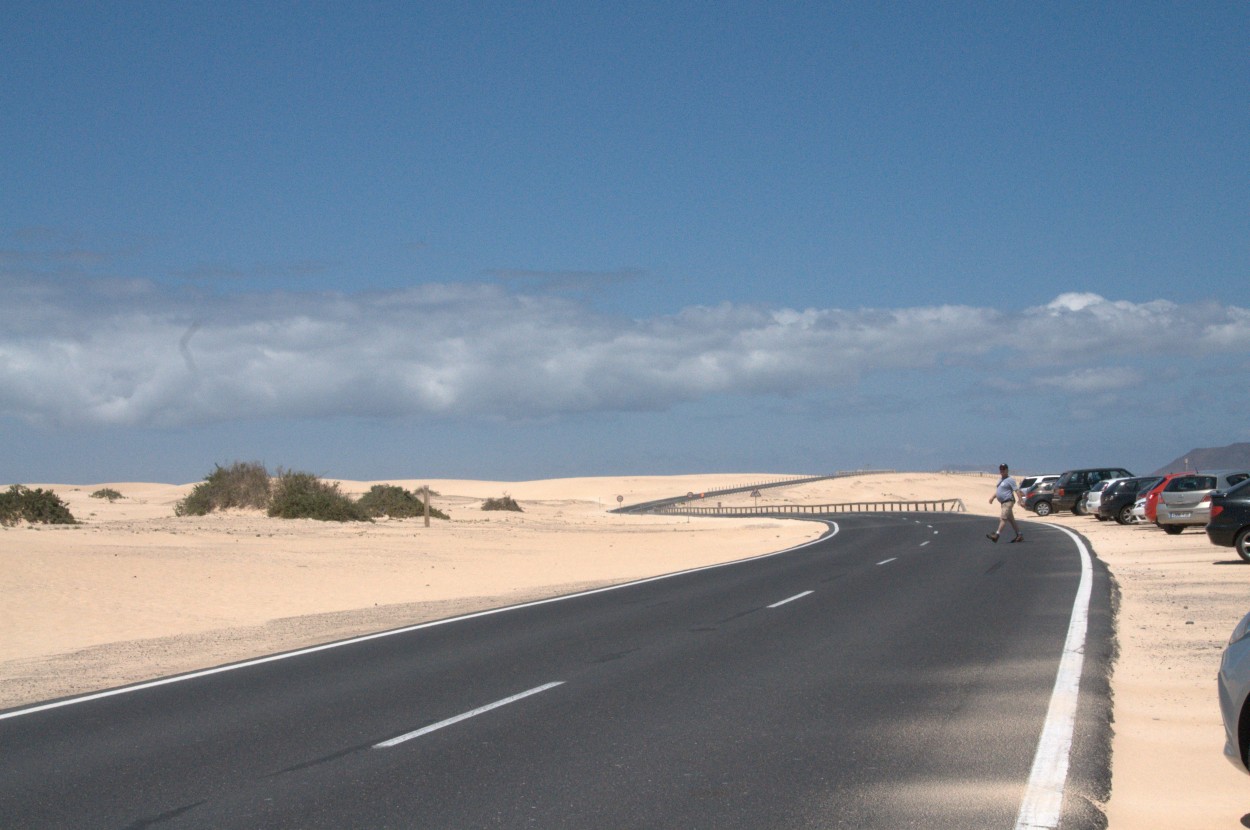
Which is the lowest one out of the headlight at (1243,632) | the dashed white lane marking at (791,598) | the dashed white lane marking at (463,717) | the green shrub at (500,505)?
the dashed white lane marking at (463,717)

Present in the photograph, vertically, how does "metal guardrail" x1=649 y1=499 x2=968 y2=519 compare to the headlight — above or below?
above

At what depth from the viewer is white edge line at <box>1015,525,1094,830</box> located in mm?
5910

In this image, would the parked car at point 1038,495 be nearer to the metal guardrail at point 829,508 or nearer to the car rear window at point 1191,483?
the car rear window at point 1191,483

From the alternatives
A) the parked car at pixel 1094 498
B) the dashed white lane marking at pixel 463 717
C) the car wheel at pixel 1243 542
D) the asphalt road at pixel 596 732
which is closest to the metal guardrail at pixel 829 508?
the parked car at pixel 1094 498

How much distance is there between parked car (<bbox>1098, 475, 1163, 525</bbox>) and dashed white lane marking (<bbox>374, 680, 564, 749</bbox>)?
3102 centimetres

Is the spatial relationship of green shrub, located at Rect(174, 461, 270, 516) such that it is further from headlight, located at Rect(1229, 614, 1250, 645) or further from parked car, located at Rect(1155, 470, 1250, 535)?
headlight, located at Rect(1229, 614, 1250, 645)

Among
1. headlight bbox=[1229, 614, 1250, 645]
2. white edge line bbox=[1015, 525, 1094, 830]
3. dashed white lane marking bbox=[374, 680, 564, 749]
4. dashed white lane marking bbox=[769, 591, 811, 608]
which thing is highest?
headlight bbox=[1229, 614, 1250, 645]

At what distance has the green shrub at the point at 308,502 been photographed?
4497 cm

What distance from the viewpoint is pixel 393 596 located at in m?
22.2

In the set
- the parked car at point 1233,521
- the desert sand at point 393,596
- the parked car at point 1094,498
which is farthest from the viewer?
the parked car at point 1094,498

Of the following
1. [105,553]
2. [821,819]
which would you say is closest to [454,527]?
[105,553]

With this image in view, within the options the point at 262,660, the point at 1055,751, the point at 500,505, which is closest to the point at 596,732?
the point at 1055,751

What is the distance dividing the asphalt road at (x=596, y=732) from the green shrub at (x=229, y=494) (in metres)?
35.5

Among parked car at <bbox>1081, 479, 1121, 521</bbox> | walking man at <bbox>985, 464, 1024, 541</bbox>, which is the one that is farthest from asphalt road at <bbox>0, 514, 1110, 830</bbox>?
parked car at <bbox>1081, 479, 1121, 521</bbox>
